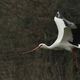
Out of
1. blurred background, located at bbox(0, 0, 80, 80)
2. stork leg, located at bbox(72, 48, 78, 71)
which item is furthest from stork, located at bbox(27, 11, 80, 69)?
blurred background, located at bbox(0, 0, 80, 80)

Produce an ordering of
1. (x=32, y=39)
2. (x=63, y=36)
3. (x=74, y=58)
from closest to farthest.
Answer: (x=63, y=36), (x=74, y=58), (x=32, y=39)

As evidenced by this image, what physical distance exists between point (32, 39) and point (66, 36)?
27.8 inches

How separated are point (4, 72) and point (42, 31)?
62 centimetres

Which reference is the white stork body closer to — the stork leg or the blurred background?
the stork leg

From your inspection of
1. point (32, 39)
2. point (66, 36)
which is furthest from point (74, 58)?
point (32, 39)

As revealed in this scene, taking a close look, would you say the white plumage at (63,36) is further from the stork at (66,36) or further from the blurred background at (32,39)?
the blurred background at (32,39)

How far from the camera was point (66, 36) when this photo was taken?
4.53 meters

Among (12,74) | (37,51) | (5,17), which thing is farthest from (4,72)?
(5,17)

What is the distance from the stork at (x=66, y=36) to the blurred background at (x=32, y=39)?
28 cm

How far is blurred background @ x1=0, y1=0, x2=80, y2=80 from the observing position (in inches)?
192

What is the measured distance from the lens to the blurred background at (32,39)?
4.88 meters

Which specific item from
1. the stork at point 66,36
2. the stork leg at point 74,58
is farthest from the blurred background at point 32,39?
the stork at point 66,36

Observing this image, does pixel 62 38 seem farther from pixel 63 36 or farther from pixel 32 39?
pixel 32 39

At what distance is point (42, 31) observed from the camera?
5.15m
